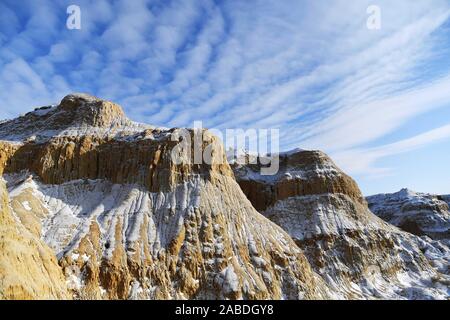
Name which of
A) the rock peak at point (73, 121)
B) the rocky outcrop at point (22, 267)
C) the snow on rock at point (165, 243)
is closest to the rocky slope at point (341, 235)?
the snow on rock at point (165, 243)

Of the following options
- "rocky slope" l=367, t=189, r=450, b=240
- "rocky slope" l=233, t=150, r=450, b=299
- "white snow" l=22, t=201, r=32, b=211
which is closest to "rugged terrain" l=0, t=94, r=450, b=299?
"white snow" l=22, t=201, r=32, b=211

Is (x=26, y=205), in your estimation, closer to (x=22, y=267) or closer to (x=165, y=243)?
(x=165, y=243)

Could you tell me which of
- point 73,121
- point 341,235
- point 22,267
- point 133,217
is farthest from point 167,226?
point 341,235

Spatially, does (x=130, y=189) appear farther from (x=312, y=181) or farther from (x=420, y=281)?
(x=420, y=281)

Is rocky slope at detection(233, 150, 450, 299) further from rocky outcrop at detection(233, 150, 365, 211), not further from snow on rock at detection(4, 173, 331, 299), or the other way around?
snow on rock at detection(4, 173, 331, 299)

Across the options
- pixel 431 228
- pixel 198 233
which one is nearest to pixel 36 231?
pixel 198 233
